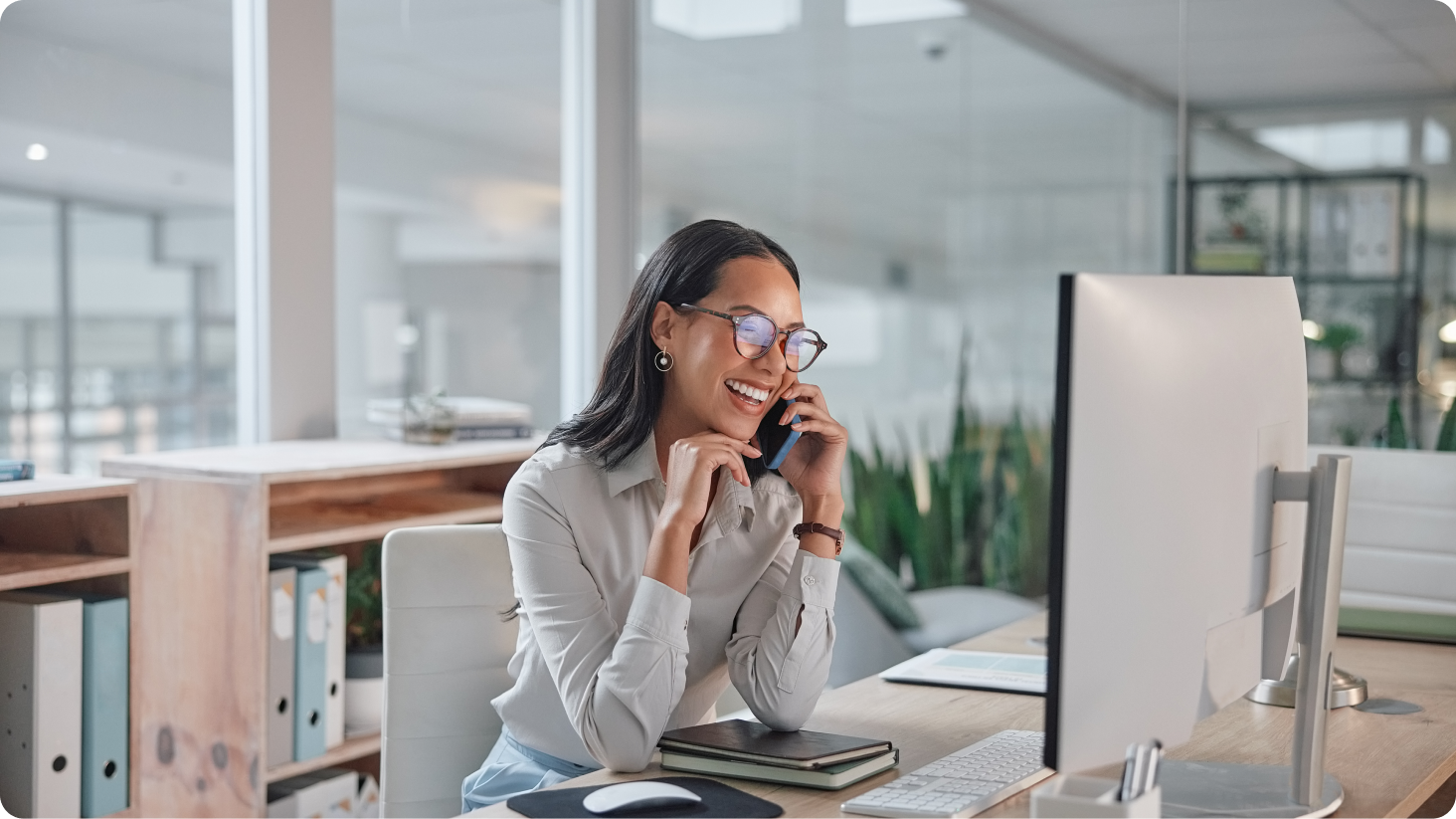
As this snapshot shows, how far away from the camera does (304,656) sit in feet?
8.12

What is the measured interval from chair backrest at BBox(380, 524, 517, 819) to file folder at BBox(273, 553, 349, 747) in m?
0.80

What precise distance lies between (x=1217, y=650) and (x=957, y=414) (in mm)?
3059

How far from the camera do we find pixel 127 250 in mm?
2596

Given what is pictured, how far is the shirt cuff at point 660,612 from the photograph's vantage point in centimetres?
154

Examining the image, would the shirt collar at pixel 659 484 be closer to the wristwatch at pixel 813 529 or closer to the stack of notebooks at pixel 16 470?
the wristwatch at pixel 813 529

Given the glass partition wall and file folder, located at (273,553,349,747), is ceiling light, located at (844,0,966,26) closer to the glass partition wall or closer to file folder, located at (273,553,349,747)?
the glass partition wall

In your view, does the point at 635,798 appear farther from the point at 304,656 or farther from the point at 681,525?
the point at 304,656

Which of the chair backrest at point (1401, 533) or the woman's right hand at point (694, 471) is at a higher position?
the woman's right hand at point (694, 471)

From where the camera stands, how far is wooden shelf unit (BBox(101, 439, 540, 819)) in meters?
2.36

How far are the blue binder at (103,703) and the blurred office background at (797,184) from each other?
0.45 meters

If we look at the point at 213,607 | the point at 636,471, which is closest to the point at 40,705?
the point at 213,607

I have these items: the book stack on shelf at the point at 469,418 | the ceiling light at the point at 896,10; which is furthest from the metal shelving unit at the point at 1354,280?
the book stack on shelf at the point at 469,418

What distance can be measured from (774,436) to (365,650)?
1.27 metres

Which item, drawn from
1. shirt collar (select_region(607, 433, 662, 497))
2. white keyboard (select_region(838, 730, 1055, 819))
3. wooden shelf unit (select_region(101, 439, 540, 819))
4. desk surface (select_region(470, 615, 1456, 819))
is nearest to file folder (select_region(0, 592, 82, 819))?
wooden shelf unit (select_region(101, 439, 540, 819))
